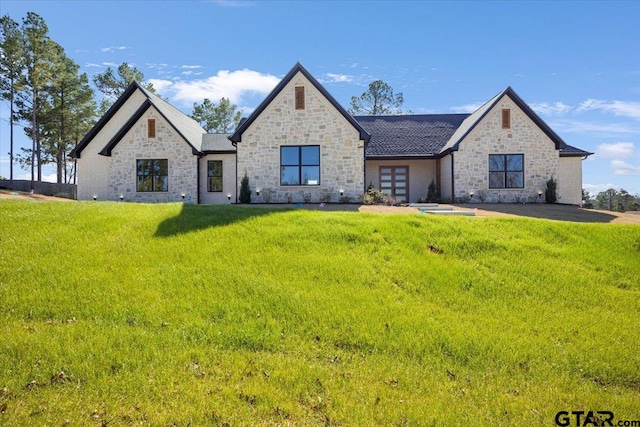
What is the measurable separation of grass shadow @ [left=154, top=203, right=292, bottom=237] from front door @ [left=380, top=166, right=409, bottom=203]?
13.7 m

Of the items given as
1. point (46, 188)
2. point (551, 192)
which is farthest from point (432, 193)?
point (46, 188)

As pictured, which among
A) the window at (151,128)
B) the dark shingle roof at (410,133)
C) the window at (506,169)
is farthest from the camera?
the dark shingle roof at (410,133)

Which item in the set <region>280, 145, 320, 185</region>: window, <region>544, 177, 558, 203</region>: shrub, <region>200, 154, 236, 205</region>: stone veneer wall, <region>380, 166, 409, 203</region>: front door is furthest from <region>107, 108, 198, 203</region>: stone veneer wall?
<region>544, 177, 558, 203</region>: shrub

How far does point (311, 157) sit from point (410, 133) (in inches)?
377

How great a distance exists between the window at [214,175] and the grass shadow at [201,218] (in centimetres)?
1068

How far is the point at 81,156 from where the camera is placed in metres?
22.9

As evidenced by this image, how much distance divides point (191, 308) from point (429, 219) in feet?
24.0

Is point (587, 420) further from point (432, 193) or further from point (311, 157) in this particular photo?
point (432, 193)

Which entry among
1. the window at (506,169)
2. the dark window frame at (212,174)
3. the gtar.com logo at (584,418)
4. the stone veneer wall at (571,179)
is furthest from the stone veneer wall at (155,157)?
the stone veneer wall at (571,179)

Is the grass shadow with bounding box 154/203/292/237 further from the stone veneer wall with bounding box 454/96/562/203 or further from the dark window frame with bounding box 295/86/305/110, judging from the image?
the stone veneer wall with bounding box 454/96/562/203

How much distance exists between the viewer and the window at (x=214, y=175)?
22.6 m

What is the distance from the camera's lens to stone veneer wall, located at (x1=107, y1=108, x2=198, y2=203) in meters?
20.9

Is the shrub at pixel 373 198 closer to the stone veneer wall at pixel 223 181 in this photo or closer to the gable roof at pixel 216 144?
the stone veneer wall at pixel 223 181

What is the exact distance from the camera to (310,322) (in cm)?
605
